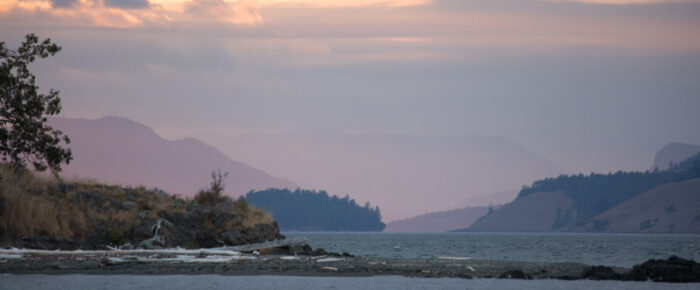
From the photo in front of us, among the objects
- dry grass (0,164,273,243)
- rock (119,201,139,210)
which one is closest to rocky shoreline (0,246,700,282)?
dry grass (0,164,273,243)

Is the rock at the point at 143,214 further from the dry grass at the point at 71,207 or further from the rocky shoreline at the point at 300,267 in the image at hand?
the rocky shoreline at the point at 300,267

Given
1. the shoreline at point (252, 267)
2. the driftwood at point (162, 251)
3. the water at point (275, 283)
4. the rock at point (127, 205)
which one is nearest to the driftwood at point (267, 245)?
the driftwood at point (162, 251)

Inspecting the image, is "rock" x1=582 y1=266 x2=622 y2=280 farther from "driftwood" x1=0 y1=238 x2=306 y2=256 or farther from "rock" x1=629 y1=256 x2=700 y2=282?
"driftwood" x1=0 y1=238 x2=306 y2=256

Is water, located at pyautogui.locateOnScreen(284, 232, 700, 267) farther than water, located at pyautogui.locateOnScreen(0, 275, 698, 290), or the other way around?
water, located at pyautogui.locateOnScreen(284, 232, 700, 267)

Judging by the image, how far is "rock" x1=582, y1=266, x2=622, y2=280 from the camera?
986 inches

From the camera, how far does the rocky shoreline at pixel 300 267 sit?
24.9 meters

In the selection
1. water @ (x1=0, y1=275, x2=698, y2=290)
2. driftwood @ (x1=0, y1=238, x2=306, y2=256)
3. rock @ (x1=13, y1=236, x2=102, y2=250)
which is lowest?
water @ (x1=0, y1=275, x2=698, y2=290)

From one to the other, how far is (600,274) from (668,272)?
184 centimetres

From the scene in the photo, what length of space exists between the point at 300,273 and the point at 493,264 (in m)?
7.49

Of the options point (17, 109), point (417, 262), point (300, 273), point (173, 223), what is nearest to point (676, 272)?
point (417, 262)

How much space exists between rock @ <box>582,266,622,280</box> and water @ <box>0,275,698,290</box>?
3.79ft

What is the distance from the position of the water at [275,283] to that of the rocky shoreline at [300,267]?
3.54 ft

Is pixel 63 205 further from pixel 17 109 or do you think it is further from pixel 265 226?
pixel 265 226

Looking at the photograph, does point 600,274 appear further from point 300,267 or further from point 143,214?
point 143,214
